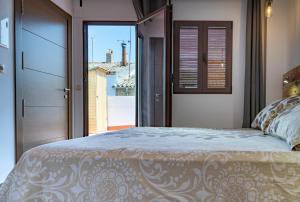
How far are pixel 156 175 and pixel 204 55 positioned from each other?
2940 mm

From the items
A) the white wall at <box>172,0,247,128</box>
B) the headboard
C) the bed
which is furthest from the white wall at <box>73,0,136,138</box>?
the bed

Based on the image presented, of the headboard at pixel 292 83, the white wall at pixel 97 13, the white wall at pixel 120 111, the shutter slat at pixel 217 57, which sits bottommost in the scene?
the white wall at pixel 120 111

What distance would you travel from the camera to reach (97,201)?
137cm

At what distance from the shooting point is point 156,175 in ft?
4.54

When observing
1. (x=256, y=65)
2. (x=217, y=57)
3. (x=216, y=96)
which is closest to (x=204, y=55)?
(x=217, y=57)

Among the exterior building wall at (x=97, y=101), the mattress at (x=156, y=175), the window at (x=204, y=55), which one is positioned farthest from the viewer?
the exterior building wall at (x=97, y=101)

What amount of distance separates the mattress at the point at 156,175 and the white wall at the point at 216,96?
2670 mm

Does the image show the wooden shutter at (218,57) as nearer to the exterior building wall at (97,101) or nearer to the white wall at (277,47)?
the white wall at (277,47)

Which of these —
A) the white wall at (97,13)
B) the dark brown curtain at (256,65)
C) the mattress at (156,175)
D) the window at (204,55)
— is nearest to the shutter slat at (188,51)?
the window at (204,55)

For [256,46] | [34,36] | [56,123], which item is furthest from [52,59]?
[256,46]

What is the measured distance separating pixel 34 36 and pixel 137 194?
103 inches

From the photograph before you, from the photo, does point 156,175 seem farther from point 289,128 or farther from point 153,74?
point 153,74

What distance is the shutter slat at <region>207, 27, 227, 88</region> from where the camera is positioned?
4094 mm

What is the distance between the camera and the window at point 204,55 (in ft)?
13.4
